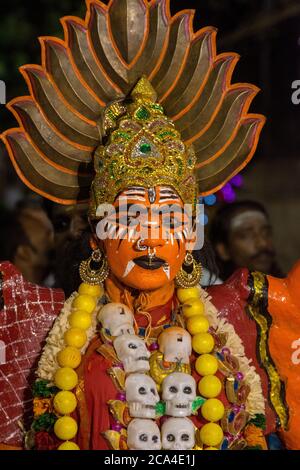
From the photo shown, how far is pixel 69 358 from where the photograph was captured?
150 inches

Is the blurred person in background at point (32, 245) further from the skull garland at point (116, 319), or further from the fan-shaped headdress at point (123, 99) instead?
the skull garland at point (116, 319)

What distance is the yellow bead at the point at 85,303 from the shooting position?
3.97 meters

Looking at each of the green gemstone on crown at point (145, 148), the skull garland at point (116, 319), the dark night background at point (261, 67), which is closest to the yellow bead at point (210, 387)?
the skull garland at point (116, 319)

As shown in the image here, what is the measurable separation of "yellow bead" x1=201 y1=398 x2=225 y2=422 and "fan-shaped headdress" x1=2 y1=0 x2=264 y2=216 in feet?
2.72

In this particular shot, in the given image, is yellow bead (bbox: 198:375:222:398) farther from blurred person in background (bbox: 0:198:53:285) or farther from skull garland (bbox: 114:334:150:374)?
blurred person in background (bbox: 0:198:53:285)

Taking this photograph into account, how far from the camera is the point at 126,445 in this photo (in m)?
3.73

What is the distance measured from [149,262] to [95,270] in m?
0.32

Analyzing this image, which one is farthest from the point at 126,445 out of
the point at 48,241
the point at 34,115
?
the point at 48,241

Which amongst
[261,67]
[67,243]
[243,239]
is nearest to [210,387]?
[67,243]

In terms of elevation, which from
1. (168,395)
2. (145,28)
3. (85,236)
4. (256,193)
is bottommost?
(168,395)

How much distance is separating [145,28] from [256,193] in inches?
193

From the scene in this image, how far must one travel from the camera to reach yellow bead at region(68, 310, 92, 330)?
393cm

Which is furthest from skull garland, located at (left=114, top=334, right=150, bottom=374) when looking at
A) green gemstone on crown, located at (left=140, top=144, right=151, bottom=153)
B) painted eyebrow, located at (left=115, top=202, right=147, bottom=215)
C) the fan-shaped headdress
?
green gemstone on crown, located at (left=140, top=144, right=151, bottom=153)
